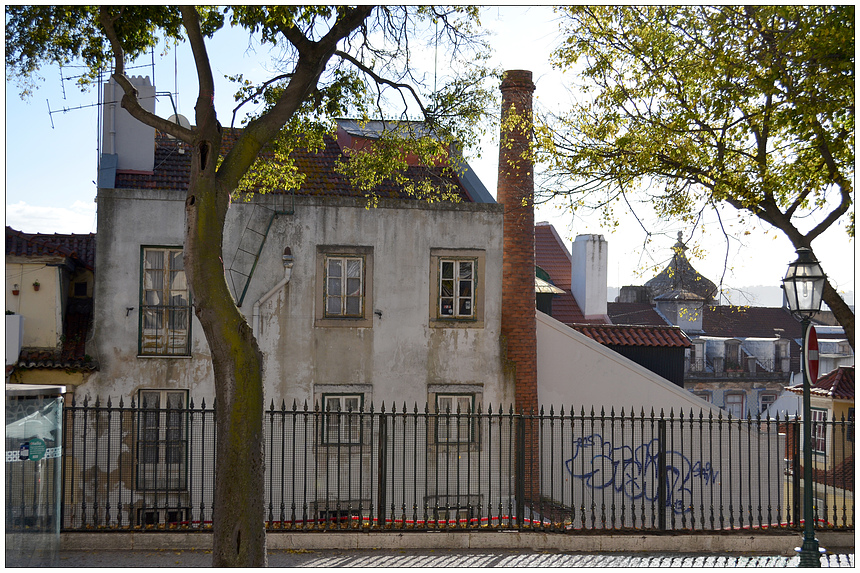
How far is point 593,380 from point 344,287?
237 inches

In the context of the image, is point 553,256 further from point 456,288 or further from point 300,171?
point 300,171

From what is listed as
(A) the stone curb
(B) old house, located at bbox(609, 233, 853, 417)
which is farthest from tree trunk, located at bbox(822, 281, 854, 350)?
(B) old house, located at bbox(609, 233, 853, 417)

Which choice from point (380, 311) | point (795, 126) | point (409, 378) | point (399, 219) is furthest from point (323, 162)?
point (795, 126)

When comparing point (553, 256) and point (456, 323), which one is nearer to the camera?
point (456, 323)

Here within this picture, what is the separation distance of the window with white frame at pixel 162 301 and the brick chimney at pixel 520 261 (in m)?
6.85

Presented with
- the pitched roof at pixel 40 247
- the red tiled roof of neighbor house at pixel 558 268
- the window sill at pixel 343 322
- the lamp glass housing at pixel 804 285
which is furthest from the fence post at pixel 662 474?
the red tiled roof of neighbor house at pixel 558 268

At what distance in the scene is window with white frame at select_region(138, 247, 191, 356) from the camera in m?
15.0

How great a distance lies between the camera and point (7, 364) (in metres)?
13.3

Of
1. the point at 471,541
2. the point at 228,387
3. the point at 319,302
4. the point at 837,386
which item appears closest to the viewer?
the point at 228,387

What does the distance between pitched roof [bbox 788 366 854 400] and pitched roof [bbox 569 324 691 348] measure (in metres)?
8.46

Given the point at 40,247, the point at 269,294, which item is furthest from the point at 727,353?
the point at 40,247

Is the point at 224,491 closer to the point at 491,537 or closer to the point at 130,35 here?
the point at 491,537

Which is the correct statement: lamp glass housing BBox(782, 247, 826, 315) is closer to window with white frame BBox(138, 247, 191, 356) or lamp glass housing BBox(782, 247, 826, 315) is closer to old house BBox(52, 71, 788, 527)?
old house BBox(52, 71, 788, 527)

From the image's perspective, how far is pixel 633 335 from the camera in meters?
19.6
